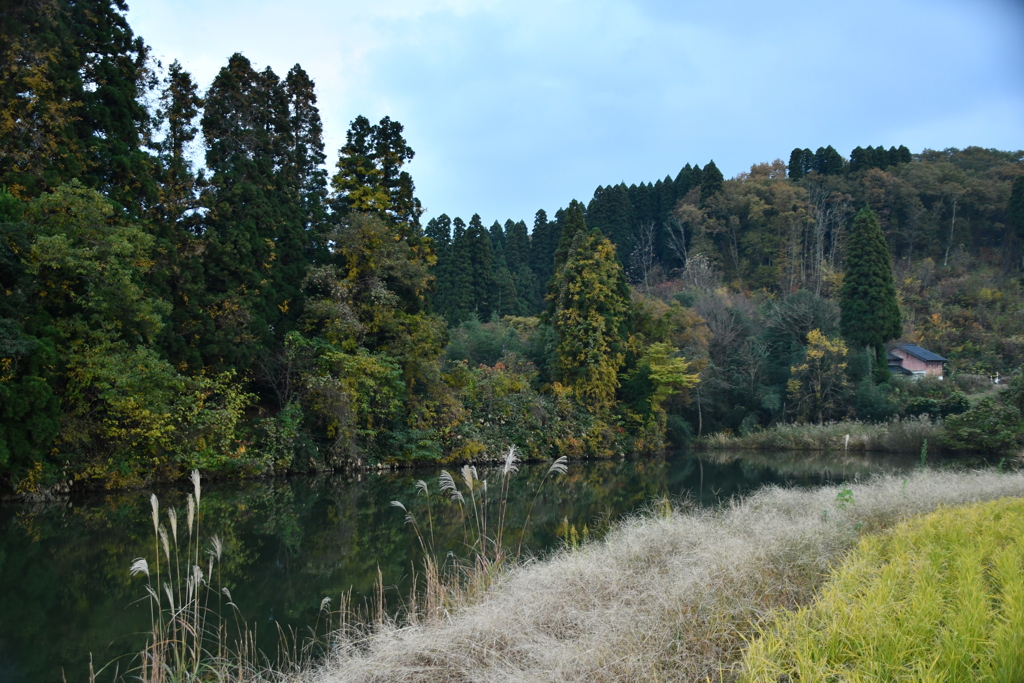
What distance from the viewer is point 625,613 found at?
189 inches

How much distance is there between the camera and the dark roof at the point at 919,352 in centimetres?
3353

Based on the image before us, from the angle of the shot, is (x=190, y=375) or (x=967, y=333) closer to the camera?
(x=190, y=375)

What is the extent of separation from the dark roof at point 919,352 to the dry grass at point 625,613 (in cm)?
3090

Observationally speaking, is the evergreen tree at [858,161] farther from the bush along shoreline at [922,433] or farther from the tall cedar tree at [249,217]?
the tall cedar tree at [249,217]

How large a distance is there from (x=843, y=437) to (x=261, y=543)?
79.7 feet

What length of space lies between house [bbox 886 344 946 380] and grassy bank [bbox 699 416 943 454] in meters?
8.63

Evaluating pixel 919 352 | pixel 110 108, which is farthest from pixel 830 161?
pixel 110 108

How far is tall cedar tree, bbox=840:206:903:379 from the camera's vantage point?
99.8 feet

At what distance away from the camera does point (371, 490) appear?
16.0m

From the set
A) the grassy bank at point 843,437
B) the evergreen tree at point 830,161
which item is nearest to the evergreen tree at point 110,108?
the grassy bank at point 843,437

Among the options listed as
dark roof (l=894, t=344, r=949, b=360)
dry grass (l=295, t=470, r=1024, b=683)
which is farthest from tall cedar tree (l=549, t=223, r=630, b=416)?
dry grass (l=295, t=470, r=1024, b=683)

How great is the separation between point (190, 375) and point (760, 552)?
49.5 ft

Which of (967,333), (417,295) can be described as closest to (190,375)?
(417,295)

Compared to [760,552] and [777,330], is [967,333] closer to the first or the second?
[777,330]
